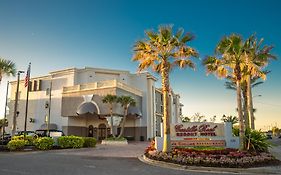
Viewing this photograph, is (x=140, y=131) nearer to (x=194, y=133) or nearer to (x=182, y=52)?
(x=194, y=133)

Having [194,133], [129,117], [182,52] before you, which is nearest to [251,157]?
[194,133]

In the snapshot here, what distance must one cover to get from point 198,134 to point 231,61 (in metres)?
6.00

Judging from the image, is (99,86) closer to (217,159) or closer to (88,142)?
(88,142)

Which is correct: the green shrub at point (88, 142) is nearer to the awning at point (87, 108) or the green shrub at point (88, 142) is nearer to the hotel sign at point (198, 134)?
the hotel sign at point (198, 134)

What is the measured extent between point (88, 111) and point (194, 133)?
80.9 ft

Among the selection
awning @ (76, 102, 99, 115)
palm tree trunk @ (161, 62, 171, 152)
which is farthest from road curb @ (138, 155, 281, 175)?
awning @ (76, 102, 99, 115)

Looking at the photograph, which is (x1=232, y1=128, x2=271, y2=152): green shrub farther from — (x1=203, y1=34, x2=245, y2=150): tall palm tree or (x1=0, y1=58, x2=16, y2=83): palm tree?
(x1=0, y1=58, x2=16, y2=83): palm tree

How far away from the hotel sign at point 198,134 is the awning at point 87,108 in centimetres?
2370

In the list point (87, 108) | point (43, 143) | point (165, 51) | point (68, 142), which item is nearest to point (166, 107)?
point (165, 51)

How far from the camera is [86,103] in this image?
43.0 metres

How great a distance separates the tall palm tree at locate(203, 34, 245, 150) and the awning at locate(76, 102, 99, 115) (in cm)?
2569

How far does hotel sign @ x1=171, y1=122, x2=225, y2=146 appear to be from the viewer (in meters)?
19.8

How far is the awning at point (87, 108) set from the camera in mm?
41644

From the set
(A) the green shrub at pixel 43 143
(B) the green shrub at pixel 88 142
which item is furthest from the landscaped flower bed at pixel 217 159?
(B) the green shrub at pixel 88 142
